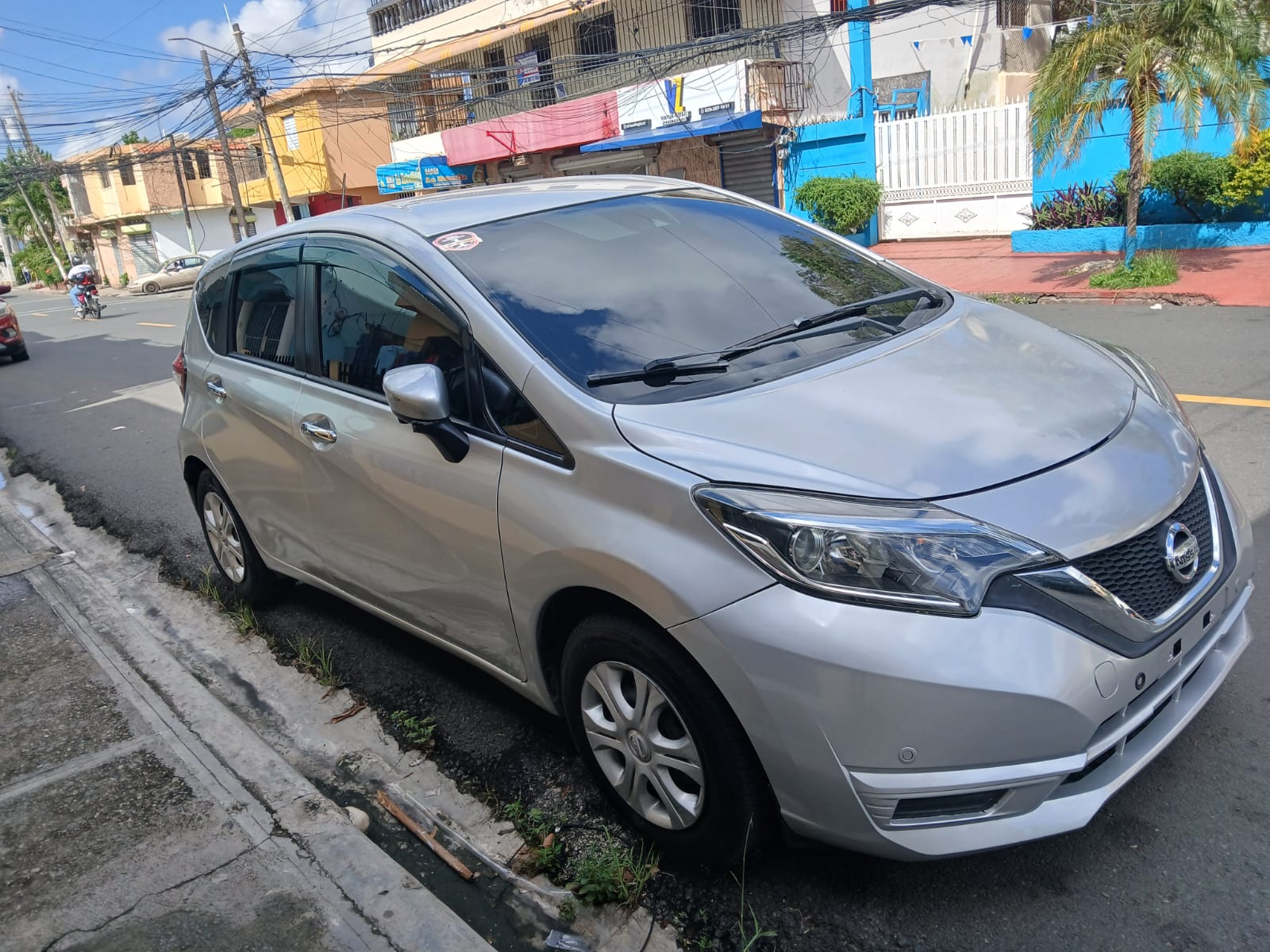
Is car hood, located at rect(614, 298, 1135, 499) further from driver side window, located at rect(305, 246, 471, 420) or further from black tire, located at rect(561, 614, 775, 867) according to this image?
driver side window, located at rect(305, 246, 471, 420)

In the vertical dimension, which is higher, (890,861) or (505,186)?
(505,186)

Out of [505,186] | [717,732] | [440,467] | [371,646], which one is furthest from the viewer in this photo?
[371,646]

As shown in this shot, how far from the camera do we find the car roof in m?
3.50

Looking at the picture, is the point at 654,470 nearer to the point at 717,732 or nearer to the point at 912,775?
the point at 717,732

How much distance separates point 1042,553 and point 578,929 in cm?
153

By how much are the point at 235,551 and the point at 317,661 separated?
896 millimetres

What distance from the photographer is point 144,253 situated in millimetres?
55719

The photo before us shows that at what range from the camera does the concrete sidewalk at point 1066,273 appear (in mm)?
11070

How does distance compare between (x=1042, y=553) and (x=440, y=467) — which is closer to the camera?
(x=1042, y=553)

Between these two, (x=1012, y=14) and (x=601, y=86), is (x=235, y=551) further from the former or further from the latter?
(x=1012, y=14)

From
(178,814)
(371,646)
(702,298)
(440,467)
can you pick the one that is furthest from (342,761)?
(702,298)

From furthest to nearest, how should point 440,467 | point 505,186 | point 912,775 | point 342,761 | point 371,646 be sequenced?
point 371,646, point 505,186, point 342,761, point 440,467, point 912,775

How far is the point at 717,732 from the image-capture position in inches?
94.5

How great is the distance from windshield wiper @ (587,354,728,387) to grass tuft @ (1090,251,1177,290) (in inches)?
420
